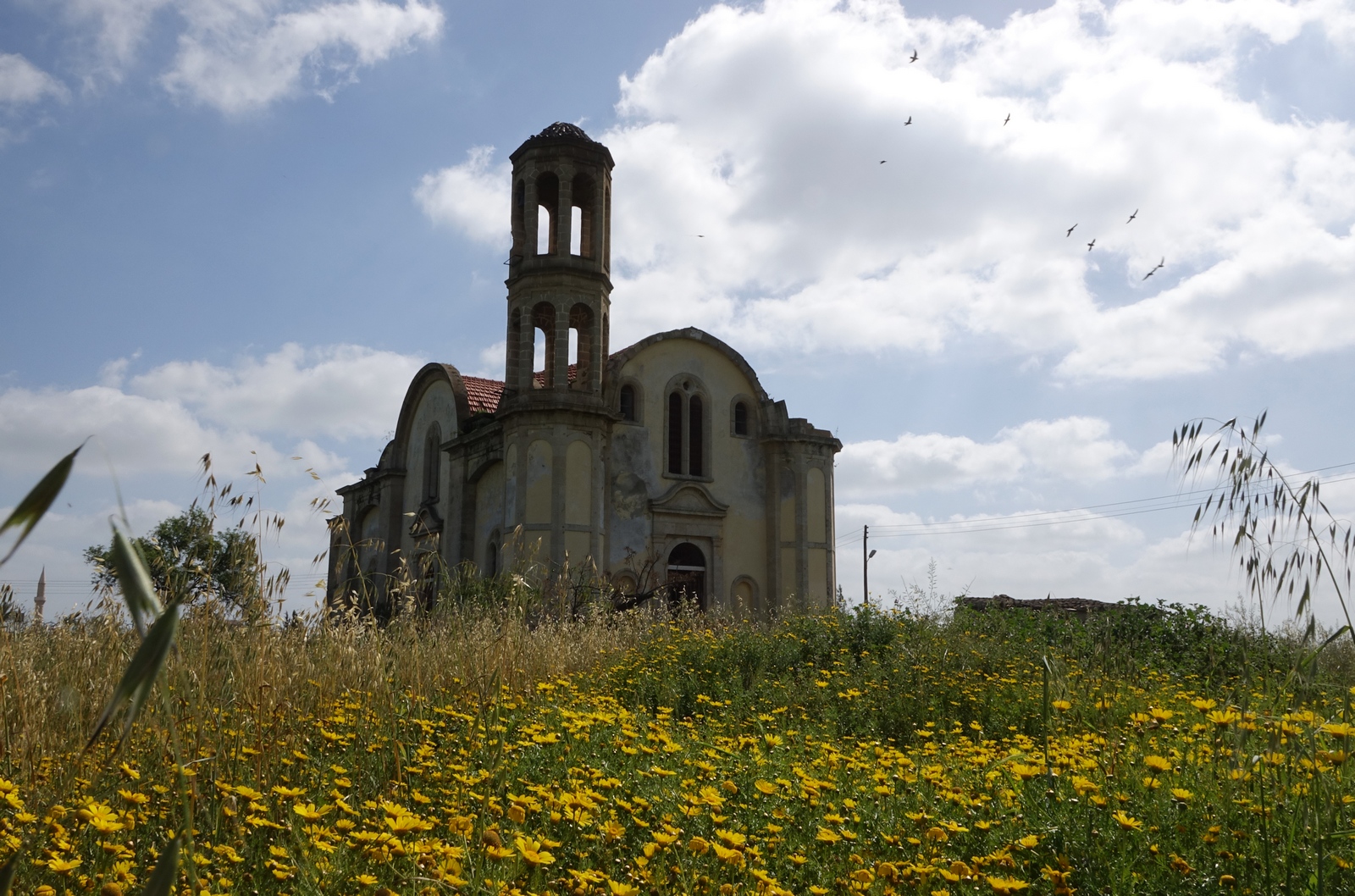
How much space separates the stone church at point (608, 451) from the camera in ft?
68.1

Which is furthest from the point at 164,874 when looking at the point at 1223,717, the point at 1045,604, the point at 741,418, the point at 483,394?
the point at 483,394

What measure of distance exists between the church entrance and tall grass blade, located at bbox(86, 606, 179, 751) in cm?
2096

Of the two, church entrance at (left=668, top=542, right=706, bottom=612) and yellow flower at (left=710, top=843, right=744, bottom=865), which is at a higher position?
church entrance at (left=668, top=542, right=706, bottom=612)

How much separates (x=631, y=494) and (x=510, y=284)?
5453mm

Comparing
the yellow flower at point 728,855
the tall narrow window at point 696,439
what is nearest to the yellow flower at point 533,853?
the yellow flower at point 728,855

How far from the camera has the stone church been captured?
2075 centimetres

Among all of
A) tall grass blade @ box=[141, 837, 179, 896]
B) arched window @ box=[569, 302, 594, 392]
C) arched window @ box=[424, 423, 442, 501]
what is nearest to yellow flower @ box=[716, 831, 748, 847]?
tall grass blade @ box=[141, 837, 179, 896]

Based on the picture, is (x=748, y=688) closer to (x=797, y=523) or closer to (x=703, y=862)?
(x=703, y=862)

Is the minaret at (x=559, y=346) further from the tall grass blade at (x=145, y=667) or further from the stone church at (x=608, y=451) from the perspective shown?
the tall grass blade at (x=145, y=667)

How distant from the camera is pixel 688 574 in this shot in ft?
73.8

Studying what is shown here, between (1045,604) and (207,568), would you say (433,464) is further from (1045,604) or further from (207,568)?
(207,568)

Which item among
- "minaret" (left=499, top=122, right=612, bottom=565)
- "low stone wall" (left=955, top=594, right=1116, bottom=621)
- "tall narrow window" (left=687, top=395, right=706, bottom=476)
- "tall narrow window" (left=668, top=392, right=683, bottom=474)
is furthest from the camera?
"tall narrow window" (left=687, top=395, right=706, bottom=476)

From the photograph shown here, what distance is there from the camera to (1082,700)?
6602mm

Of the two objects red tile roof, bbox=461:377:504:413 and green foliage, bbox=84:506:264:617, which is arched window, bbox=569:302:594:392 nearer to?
red tile roof, bbox=461:377:504:413
